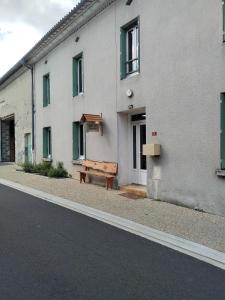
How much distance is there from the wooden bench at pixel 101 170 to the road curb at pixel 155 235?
7.43 feet

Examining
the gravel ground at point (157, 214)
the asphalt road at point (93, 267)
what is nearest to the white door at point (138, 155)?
the gravel ground at point (157, 214)

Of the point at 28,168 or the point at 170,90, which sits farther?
the point at 28,168

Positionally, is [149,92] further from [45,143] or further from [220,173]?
[45,143]

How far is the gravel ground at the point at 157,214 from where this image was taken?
7.05 metres

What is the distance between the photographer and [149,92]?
1121 cm

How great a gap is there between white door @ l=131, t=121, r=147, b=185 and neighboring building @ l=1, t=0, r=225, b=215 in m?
0.03

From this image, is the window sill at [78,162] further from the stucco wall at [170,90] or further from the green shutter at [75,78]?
the green shutter at [75,78]

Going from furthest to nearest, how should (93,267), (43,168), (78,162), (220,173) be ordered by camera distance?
(43,168)
(78,162)
(220,173)
(93,267)

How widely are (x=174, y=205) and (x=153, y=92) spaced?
3080mm

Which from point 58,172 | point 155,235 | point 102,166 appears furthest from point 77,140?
point 155,235

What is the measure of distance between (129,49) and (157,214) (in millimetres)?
5958

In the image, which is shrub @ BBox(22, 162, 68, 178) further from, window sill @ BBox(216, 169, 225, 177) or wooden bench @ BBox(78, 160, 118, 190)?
window sill @ BBox(216, 169, 225, 177)

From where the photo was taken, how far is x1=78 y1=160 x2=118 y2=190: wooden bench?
515 inches

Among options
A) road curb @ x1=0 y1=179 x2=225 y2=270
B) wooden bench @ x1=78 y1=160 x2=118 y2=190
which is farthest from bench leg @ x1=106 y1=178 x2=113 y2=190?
road curb @ x1=0 y1=179 x2=225 y2=270
